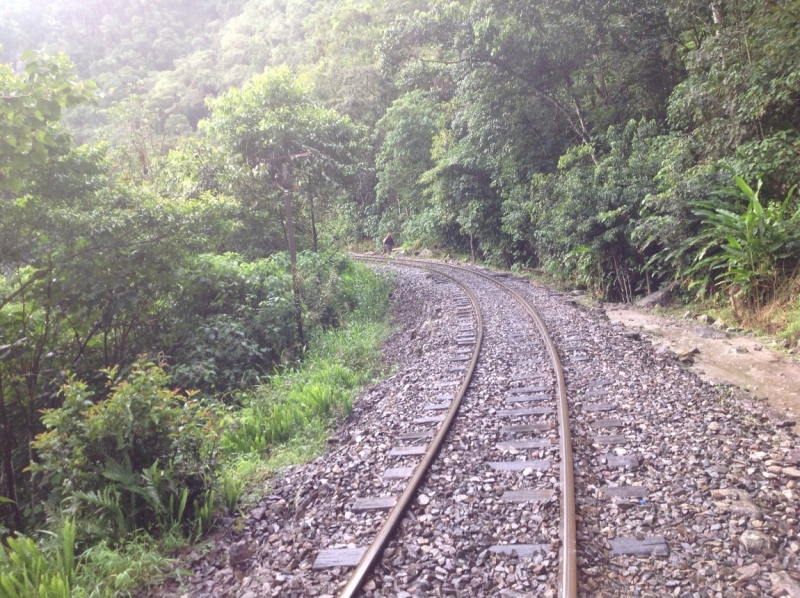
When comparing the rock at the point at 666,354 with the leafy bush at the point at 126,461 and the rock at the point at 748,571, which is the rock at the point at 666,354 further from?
the leafy bush at the point at 126,461

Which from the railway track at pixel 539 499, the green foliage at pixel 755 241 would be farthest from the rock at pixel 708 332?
the railway track at pixel 539 499

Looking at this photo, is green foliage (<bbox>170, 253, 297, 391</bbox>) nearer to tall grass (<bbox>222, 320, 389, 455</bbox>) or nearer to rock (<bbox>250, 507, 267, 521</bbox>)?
tall grass (<bbox>222, 320, 389, 455</bbox>)

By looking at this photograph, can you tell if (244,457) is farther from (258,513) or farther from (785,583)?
(785,583)

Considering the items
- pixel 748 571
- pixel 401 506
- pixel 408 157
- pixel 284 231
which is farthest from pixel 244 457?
pixel 408 157

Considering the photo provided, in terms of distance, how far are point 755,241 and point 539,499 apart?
6.88 metres

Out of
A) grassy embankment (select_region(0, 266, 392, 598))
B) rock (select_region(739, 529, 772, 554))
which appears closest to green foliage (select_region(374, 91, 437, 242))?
grassy embankment (select_region(0, 266, 392, 598))

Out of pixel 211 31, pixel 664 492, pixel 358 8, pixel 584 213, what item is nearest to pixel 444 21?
pixel 584 213

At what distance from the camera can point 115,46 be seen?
5528cm

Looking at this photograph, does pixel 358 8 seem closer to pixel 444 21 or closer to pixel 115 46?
pixel 444 21

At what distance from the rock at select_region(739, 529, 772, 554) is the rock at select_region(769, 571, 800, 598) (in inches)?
7.2

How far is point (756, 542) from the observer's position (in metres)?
3.08

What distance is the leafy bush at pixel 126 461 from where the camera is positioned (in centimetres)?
373

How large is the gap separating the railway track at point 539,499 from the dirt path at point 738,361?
54 cm

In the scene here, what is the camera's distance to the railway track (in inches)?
119
